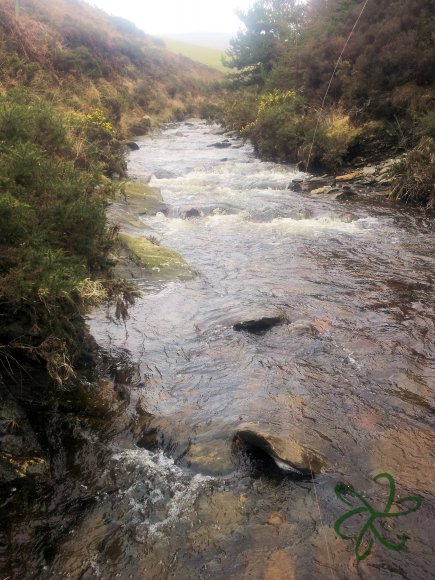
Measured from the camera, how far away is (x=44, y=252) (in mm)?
→ 3799

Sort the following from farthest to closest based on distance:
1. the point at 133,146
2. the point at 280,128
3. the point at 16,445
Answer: the point at 133,146 → the point at 280,128 → the point at 16,445

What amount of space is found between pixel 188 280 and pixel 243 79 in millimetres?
27249

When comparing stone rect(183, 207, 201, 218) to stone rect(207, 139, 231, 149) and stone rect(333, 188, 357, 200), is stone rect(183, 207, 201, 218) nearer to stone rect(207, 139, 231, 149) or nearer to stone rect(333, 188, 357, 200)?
stone rect(333, 188, 357, 200)

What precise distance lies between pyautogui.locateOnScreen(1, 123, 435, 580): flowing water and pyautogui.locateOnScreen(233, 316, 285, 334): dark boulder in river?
3.9 inches

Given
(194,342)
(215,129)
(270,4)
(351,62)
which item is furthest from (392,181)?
(270,4)

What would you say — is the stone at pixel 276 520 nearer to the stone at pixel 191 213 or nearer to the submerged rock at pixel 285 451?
the submerged rock at pixel 285 451

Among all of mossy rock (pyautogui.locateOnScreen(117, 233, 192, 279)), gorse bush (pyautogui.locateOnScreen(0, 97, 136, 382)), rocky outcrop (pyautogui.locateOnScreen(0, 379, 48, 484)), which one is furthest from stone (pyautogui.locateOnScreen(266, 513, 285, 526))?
mossy rock (pyautogui.locateOnScreen(117, 233, 192, 279))

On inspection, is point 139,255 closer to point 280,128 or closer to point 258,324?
point 258,324

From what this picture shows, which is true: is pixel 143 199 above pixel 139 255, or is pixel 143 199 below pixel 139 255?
below

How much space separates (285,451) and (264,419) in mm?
515

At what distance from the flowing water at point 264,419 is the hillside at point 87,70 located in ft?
27.9

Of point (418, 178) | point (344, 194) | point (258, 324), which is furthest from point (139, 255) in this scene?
point (418, 178)

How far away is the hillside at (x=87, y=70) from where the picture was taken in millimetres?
17047

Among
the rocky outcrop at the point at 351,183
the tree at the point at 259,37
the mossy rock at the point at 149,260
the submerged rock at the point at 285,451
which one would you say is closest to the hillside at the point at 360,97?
the rocky outcrop at the point at 351,183
